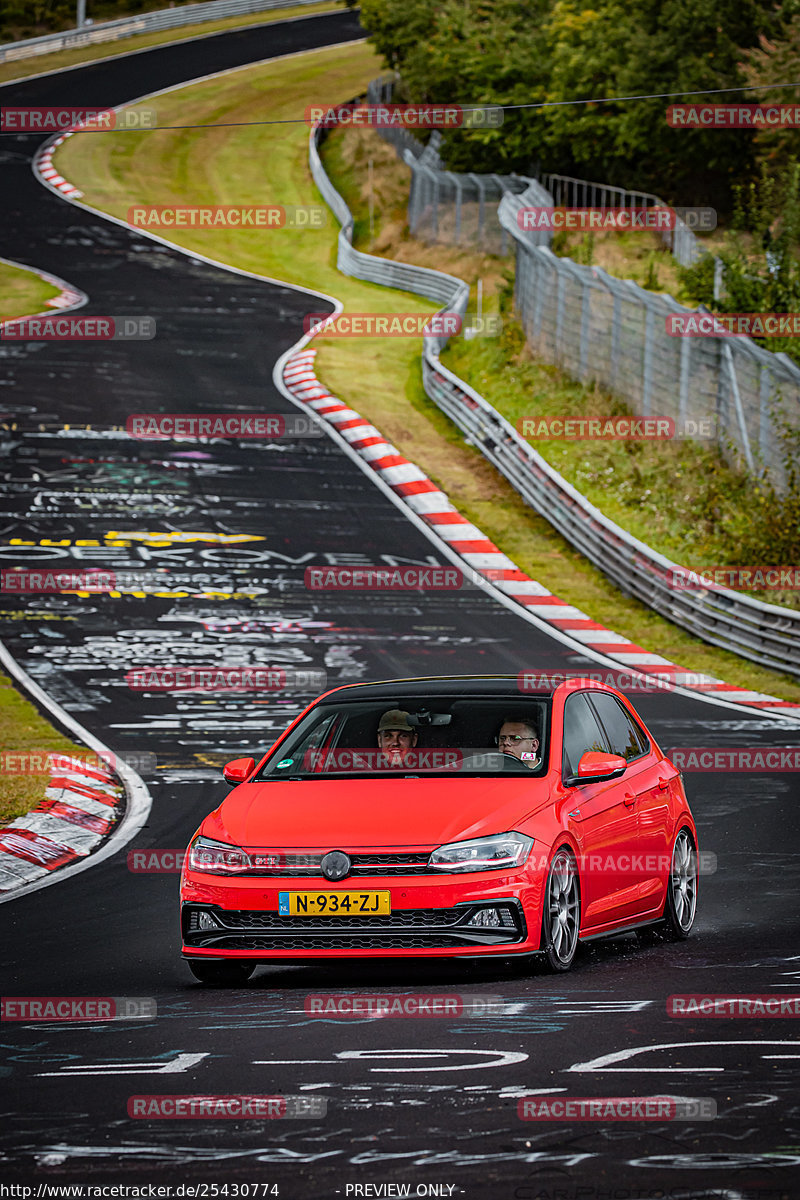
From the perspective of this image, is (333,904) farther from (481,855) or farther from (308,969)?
(308,969)

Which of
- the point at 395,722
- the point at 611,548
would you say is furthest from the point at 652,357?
the point at 395,722

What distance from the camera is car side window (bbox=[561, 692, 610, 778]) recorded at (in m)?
9.34

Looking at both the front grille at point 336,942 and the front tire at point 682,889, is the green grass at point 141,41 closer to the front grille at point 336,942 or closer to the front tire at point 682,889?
the front tire at point 682,889

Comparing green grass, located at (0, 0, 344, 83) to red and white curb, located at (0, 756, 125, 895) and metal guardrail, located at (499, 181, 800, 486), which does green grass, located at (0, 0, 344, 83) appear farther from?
red and white curb, located at (0, 756, 125, 895)

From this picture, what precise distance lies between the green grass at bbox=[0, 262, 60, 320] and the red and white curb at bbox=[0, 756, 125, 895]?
29.0 meters

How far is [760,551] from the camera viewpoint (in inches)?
982

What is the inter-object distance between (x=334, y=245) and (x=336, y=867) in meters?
49.7

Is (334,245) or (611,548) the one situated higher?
(334,245)

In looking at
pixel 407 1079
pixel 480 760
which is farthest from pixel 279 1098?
pixel 480 760

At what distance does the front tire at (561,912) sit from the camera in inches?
331

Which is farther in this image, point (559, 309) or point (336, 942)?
point (559, 309)

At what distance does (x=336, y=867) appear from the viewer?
829 centimetres

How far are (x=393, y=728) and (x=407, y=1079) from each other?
3146mm

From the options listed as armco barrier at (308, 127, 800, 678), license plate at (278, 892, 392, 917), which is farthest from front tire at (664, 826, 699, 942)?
armco barrier at (308, 127, 800, 678)
